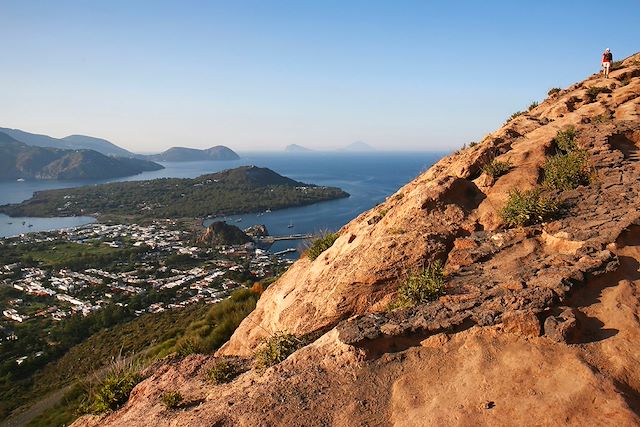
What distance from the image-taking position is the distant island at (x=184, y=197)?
456 feet

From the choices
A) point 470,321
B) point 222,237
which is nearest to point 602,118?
point 470,321

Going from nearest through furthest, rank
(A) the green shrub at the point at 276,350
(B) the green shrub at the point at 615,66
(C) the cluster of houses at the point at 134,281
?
(A) the green shrub at the point at 276,350 < (B) the green shrub at the point at 615,66 < (C) the cluster of houses at the point at 134,281

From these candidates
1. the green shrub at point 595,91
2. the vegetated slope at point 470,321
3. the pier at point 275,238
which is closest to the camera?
the vegetated slope at point 470,321

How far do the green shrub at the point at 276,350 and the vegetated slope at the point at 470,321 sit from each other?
1.22ft

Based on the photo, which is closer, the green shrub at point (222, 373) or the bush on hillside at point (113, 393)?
the green shrub at point (222, 373)

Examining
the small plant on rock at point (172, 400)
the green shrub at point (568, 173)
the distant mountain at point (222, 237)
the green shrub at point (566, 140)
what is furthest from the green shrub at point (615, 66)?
the distant mountain at point (222, 237)

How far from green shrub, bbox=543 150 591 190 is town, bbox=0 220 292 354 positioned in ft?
154

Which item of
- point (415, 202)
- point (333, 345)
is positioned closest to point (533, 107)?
point (415, 202)

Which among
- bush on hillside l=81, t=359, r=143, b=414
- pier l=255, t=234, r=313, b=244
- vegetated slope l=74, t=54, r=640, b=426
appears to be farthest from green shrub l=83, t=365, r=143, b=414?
pier l=255, t=234, r=313, b=244

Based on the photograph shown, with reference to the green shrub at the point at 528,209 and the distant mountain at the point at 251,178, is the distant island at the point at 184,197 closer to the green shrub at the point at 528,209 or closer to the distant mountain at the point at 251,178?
the distant mountain at the point at 251,178

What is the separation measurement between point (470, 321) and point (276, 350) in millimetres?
3562

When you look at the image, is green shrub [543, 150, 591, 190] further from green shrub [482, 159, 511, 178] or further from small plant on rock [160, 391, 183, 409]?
small plant on rock [160, 391, 183, 409]

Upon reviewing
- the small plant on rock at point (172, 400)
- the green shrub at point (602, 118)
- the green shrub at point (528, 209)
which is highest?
the green shrub at point (602, 118)

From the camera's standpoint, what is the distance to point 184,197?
15662 centimetres
